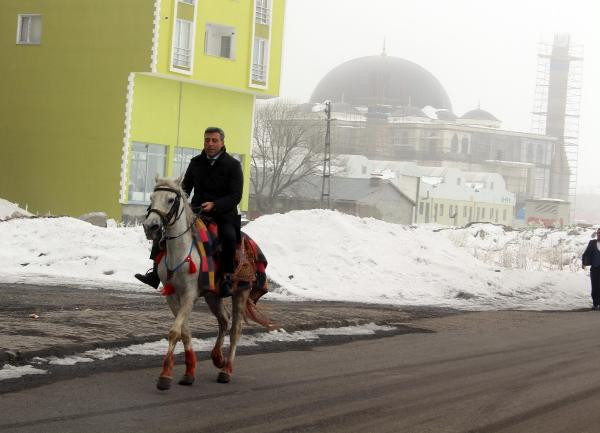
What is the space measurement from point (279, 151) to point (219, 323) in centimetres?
9003

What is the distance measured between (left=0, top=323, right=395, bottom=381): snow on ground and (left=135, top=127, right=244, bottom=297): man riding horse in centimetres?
125

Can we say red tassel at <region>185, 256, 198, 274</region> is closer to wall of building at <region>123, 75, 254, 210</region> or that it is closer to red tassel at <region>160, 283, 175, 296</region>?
red tassel at <region>160, 283, 175, 296</region>

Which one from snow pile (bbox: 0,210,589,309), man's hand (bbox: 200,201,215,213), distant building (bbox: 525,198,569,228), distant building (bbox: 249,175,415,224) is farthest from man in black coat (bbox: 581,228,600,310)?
distant building (bbox: 525,198,569,228)

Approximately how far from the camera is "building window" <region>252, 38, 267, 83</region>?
5409cm

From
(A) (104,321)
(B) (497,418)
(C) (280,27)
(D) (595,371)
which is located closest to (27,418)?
(B) (497,418)

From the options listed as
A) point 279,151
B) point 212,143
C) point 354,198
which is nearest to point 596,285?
point 212,143

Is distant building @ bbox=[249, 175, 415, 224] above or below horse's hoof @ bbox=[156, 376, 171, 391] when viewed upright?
below

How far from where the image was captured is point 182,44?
Answer: 50625 mm

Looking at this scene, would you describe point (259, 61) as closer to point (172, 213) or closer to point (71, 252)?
point (71, 252)

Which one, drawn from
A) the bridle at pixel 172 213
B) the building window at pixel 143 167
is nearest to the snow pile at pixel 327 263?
the bridle at pixel 172 213

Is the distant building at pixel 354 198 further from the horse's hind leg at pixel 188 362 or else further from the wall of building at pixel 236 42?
the horse's hind leg at pixel 188 362

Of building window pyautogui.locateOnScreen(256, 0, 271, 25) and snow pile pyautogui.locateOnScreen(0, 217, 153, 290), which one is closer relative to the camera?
snow pile pyautogui.locateOnScreen(0, 217, 153, 290)

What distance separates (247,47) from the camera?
2110 inches

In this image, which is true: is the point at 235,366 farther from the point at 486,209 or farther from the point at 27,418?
the point at 486,209
